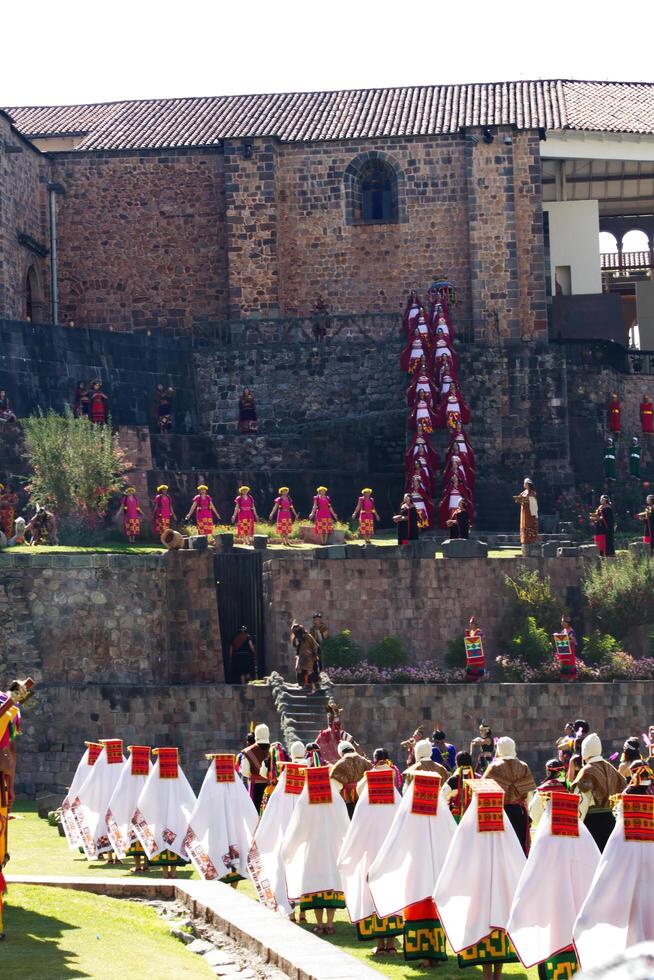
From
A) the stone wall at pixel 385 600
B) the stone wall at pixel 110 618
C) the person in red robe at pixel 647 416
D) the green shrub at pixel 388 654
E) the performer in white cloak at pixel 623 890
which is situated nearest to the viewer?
the performer in white cloak at pixel 623 890

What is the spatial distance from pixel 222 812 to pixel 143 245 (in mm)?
33002

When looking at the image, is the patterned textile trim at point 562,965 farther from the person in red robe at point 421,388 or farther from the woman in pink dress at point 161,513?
the person in red robe at point 421,388

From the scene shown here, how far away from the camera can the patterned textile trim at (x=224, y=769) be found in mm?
20078

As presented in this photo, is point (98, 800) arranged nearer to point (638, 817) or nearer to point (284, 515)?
point (638, 817)

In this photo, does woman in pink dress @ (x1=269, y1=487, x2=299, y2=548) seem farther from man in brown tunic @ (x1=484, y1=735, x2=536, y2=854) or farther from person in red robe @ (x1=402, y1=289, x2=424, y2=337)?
man in brown tunic @ (x1=484, y1=735, x2=536, y2=854)

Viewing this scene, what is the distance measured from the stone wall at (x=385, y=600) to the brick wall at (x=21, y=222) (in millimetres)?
15147

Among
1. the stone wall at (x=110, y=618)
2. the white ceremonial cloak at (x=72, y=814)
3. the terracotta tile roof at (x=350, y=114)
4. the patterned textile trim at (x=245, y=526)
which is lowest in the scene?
the white ceremonial cloak at (x=72, y=814)

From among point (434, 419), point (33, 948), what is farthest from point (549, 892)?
point (434, 419)

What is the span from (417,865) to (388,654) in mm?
17801

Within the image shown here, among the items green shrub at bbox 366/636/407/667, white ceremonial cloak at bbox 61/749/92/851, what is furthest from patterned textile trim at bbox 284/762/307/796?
green shrub at bbox 366/636/407/667

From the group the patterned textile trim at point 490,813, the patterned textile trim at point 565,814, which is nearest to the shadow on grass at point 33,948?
the patterned textile trim at point 490,813

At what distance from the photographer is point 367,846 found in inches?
671

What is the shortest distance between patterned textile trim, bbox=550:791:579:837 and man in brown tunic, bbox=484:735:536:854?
5.48 feet

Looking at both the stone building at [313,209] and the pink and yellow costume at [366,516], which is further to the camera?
the stone building at [313,209]
